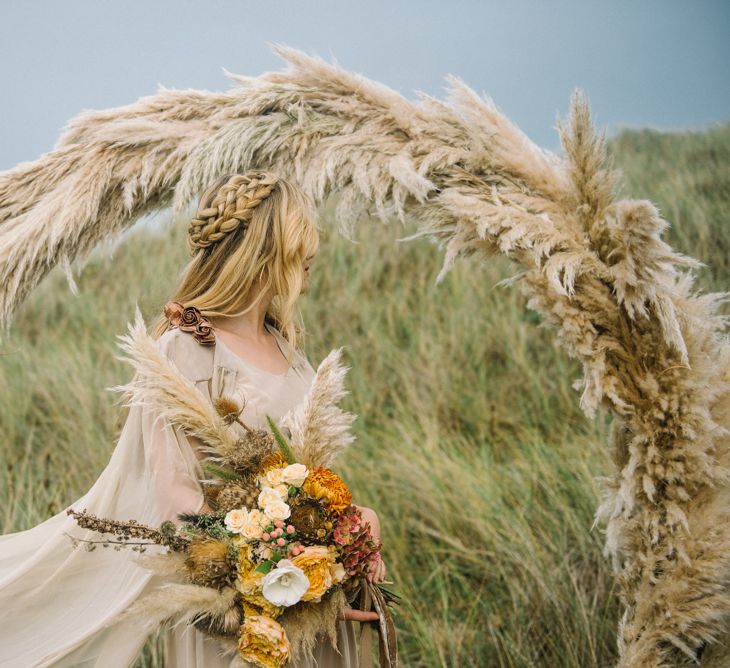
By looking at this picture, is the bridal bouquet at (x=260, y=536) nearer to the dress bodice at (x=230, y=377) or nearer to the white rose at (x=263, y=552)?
the white rose at (x=263, y=552)

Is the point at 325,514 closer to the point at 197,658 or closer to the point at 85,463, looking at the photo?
the point at 197,658

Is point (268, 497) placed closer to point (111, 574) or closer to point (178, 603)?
point (178, 603)

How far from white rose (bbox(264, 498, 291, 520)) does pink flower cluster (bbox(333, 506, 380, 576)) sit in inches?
5.3

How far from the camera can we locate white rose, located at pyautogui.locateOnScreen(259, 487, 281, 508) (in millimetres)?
1387

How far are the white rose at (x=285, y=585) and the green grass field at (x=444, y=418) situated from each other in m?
0.84

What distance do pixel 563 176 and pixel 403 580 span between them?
5.97 ft

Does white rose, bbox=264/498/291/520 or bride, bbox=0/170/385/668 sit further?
bride, bbox=0/170/385/668

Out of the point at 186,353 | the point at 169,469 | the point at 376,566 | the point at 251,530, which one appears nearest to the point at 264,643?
the point at 251,530

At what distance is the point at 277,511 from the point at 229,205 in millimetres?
764

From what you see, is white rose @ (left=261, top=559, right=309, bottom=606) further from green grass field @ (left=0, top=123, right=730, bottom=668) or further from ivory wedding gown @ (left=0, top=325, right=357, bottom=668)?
green grass field @ (left=0, top=123, right=730, bottom=668)

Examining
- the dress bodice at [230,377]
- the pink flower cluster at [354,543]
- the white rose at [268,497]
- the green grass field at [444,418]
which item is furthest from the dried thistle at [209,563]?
the green grass field at [444,418]

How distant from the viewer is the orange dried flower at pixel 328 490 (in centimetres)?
146

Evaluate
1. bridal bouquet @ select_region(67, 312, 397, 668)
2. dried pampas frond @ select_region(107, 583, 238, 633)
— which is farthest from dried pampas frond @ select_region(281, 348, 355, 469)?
dried pampas frond @ select_region(107, 583, 238, 633)

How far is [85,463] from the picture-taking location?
328 centimetres
